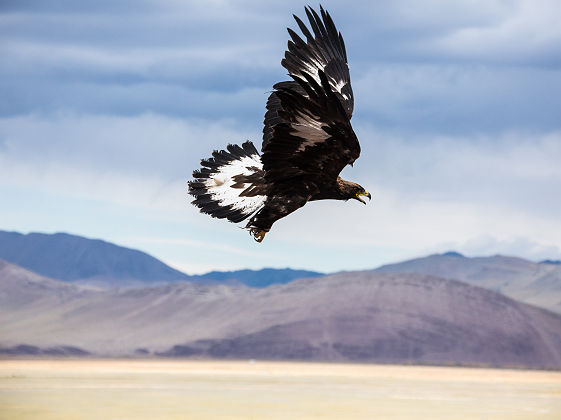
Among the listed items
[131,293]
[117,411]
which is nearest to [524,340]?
[131,293]

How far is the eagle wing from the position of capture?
48.8ft

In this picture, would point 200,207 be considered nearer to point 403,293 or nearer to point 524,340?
point 524,340

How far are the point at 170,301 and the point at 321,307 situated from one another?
1372 inches

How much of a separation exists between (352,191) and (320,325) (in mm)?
142101

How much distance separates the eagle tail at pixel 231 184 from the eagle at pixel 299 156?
0.02 metres

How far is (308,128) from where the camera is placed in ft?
49.7

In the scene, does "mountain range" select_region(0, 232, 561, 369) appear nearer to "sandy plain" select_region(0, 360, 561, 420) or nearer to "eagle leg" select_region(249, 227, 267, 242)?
"sandy plain" select_region(0, 360, 561, 420)

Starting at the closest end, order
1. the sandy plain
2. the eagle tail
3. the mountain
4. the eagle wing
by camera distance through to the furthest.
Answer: the eagle wing → the eagle tail → the sandy plain → the mountain

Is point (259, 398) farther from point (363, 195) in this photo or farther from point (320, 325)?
point (320, 325)

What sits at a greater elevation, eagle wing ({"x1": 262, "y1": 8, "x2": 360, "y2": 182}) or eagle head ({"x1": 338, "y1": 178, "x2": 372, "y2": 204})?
eagle wing ({"x1": 262, "y1": 8, "x2": 360, "y2": 182})

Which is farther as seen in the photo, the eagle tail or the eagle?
the eagle tail

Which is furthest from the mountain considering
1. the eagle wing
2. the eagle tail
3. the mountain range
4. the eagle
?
the eagle wing

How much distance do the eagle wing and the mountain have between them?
130m

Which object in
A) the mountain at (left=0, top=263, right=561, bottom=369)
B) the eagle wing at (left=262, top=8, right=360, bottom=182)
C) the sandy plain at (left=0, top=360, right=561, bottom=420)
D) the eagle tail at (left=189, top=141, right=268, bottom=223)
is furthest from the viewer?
the mountain at (left=0, top=263, right=561, bottom=369)
